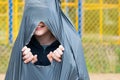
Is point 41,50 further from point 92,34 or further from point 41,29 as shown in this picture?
point 92,34

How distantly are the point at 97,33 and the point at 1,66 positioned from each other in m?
4.22

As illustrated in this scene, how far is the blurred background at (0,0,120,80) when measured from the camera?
855 cm

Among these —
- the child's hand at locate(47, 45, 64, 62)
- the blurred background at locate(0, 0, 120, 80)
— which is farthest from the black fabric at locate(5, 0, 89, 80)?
the blurred background at locate(0, 0, 120, 80)

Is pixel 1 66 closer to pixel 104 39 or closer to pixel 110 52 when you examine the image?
pixel 110 52

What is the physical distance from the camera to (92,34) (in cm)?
1220

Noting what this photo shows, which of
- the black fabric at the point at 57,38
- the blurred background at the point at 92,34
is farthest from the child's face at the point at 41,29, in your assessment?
the blurred background at the point at 92,34

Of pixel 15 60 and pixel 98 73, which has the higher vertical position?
pixel 15 60

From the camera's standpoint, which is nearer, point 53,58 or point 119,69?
point 53,58

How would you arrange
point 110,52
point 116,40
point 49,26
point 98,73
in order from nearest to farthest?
point 49,26 < point 98,73 < point 110,52 < point 116,40

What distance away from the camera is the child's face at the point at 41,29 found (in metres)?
3.08

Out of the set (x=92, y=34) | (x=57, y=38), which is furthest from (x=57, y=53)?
(x=92, y=34)

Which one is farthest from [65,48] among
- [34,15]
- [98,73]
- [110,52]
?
[110,52]

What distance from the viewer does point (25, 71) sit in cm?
312

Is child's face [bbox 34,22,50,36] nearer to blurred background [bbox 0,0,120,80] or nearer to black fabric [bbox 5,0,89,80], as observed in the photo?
black fabric [bbox 5,0,89,80]
